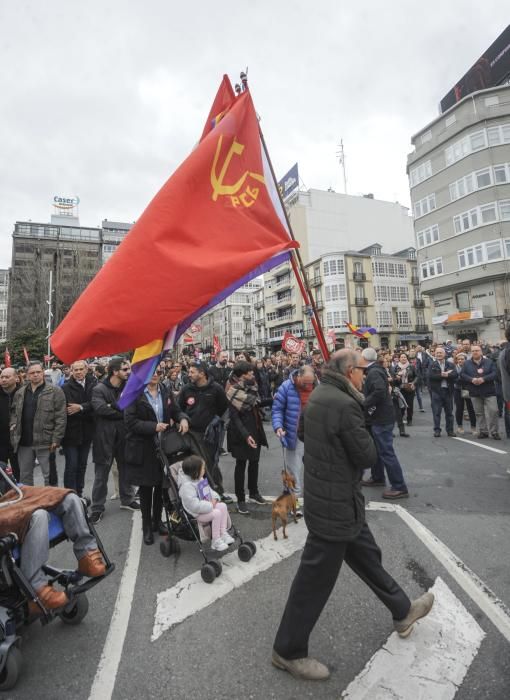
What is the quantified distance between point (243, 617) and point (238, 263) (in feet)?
9.55

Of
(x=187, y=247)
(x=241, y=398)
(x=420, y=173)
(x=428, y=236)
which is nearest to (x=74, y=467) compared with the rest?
(x=241, y=398)

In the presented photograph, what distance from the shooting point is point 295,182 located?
6462 centimetres

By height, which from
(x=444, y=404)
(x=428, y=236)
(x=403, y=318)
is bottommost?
(x=444, y=404)

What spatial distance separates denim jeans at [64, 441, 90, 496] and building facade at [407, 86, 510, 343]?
3112 centimetres

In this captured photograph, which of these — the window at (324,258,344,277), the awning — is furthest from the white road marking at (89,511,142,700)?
the window at (324,258,344,277)

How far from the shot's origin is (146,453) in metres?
4.48

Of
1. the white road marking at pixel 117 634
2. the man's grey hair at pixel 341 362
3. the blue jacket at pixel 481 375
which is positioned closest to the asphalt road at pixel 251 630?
the white road marking at pixel 117 634

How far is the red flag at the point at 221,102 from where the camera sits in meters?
4.25

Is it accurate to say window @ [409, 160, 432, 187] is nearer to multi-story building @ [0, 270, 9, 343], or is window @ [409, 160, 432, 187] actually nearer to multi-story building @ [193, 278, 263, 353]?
multi-story building @ [193, 278, 263, 353]

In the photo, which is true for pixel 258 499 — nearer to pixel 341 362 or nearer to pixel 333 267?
pixel 341 362

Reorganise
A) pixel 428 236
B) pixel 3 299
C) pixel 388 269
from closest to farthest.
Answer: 1. pixel 428 236
2. pixel 388 269
3. pixel 3 299

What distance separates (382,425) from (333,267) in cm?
5331

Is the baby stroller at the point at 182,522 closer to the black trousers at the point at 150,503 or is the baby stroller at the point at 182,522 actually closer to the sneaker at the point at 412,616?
the black trousers at the point at 150,503

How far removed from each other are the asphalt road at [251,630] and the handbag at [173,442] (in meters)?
1.10
